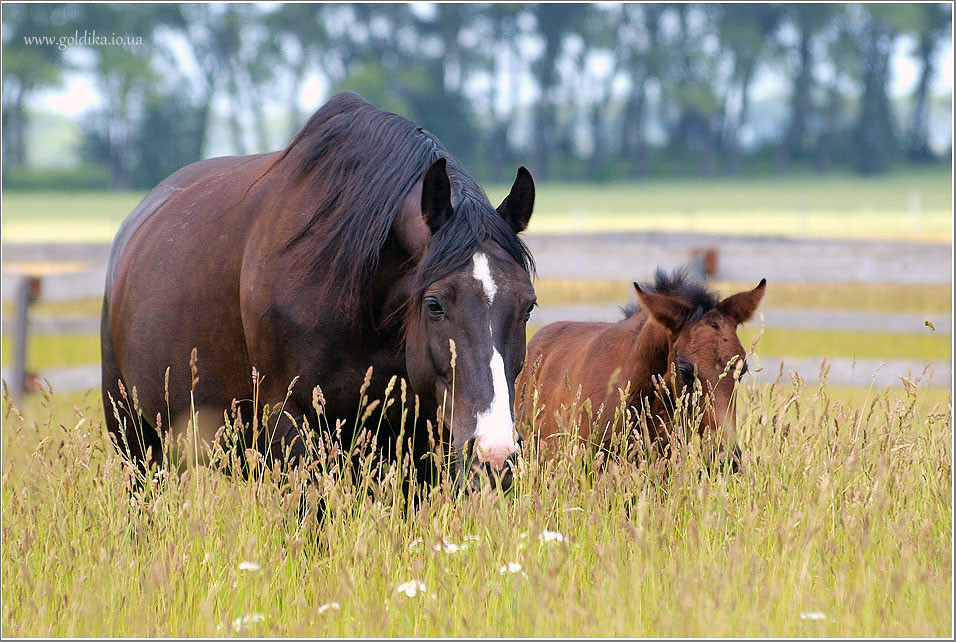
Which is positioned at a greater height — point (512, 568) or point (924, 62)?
point (924, 62)

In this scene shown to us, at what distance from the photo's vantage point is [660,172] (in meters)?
36.1

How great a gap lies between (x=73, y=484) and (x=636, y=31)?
50.6 feet

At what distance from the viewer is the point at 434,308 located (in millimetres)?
3160

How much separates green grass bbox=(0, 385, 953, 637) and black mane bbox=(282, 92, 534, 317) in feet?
2.34

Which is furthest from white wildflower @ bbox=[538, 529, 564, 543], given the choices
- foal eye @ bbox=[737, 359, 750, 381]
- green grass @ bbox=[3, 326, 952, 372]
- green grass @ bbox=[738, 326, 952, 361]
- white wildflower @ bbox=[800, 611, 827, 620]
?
green grass @ bbox=[3, 326, 952, 372]

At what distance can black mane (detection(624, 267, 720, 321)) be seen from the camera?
14.1ft

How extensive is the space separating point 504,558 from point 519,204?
1202 millimetres

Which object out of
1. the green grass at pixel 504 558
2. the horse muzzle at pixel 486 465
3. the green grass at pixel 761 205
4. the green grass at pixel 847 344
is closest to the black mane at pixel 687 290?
the green grass at pixel 504 558

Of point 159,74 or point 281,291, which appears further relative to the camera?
point 159,74

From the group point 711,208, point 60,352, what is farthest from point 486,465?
point 711,208

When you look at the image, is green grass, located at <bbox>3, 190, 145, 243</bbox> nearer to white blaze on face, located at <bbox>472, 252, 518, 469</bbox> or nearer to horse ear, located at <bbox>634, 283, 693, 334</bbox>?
horse ear, located at <bbox>634, 283, 693, 334</bbox>

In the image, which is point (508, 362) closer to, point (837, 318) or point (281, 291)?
point (281, 291)

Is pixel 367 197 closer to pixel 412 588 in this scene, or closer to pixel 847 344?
pixel 412 588

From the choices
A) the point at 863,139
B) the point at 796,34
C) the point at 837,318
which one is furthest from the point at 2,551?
the point at 863,139
